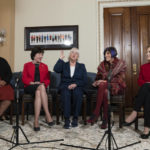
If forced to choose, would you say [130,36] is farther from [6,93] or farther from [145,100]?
[6,93]

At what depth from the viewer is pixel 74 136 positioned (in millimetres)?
2285

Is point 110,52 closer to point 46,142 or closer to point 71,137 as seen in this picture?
point 71,137

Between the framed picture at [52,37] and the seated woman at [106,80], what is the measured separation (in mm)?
1450

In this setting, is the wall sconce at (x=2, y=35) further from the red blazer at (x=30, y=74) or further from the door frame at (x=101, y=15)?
the door frame at (x=101, y=15)

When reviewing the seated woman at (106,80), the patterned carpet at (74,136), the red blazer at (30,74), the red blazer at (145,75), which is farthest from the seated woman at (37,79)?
the red blazer at (145,75)

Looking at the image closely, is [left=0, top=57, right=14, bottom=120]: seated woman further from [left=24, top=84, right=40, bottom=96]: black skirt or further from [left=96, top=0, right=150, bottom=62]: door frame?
[left=96, top=0, right=150, bottom=62]: door frame

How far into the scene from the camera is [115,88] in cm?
279

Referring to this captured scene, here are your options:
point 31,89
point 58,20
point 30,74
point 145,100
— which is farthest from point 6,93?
point 58,20

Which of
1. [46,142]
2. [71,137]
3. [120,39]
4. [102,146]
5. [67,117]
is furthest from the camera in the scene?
[120,39]

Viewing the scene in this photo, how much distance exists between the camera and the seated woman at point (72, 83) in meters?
2.81

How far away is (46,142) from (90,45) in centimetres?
268

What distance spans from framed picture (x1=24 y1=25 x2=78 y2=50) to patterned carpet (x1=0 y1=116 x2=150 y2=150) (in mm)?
1980

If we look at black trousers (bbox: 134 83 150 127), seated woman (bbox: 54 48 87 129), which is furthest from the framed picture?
black trousers (bbox: 134 83 150 127)

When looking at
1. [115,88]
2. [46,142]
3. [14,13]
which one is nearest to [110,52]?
[115,88]
